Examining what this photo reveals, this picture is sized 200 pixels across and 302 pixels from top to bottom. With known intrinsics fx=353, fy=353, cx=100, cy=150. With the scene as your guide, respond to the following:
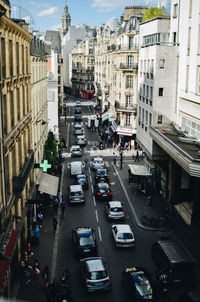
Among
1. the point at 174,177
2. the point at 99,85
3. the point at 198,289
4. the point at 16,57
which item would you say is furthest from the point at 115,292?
the point at 99,85

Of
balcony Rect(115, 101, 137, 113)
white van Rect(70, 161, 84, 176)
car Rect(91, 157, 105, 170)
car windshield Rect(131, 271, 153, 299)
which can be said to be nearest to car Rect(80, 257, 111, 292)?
car windshield Rect(131, 271, 153, 299)

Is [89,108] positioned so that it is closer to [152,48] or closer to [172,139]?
[152,48]

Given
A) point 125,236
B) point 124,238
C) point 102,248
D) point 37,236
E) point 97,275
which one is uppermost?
point 97,275

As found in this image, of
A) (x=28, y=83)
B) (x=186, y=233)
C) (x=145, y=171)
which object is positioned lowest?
(x=186, y=233)

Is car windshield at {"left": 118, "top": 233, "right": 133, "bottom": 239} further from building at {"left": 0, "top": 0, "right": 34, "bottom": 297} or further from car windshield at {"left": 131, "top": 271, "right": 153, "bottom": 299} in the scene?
building at {"left": 0, "top": 0, "right": 34, "bottom": 297}

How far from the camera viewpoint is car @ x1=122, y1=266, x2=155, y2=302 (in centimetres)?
1830

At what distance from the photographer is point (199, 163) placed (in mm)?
21094

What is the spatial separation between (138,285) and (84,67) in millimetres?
107707

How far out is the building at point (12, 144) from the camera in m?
17.2

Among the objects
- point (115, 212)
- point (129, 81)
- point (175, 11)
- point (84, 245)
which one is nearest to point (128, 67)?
point (129, 81)

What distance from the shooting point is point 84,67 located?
4729 inches

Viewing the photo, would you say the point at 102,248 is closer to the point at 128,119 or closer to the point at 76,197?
the point at 76,197

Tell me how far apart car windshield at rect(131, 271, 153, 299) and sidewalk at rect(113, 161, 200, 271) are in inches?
235

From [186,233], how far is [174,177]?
464 centimetres
